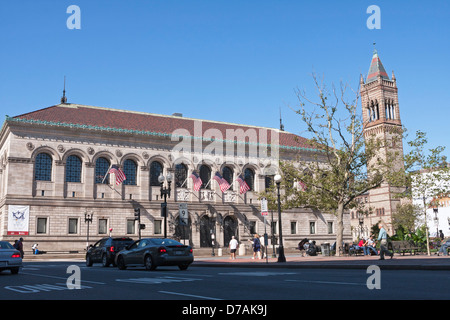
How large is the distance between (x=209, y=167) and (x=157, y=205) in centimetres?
→ 820

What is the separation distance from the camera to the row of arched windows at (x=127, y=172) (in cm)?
4734

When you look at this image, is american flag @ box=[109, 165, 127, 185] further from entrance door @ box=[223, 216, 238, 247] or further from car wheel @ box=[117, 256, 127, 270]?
car wheel @ box=[117, 256, 127, 270]

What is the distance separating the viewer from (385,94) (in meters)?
106

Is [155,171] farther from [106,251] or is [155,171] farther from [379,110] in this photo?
[379,110]

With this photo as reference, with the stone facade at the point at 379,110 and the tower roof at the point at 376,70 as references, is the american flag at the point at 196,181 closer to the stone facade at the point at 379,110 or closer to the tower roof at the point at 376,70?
the stone facade at the point at 379,110

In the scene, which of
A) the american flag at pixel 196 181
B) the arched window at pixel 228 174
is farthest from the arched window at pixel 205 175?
the american flag at pixel 196 181

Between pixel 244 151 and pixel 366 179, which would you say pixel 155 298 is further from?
pixel 244 151

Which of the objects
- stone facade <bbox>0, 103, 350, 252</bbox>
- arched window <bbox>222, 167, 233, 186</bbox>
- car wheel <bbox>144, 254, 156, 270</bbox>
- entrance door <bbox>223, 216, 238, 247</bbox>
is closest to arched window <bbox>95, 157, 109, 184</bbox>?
stone facade <bbox>0, 103, 350, 252</bbox>

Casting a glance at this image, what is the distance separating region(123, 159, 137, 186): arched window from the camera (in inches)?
2023

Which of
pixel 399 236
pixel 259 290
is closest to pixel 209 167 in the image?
pixel 399 236

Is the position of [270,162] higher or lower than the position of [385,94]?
lower

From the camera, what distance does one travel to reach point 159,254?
768 inches

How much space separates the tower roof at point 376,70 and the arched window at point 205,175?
6557cm

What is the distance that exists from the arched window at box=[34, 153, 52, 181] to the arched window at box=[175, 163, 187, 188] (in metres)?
14.1
